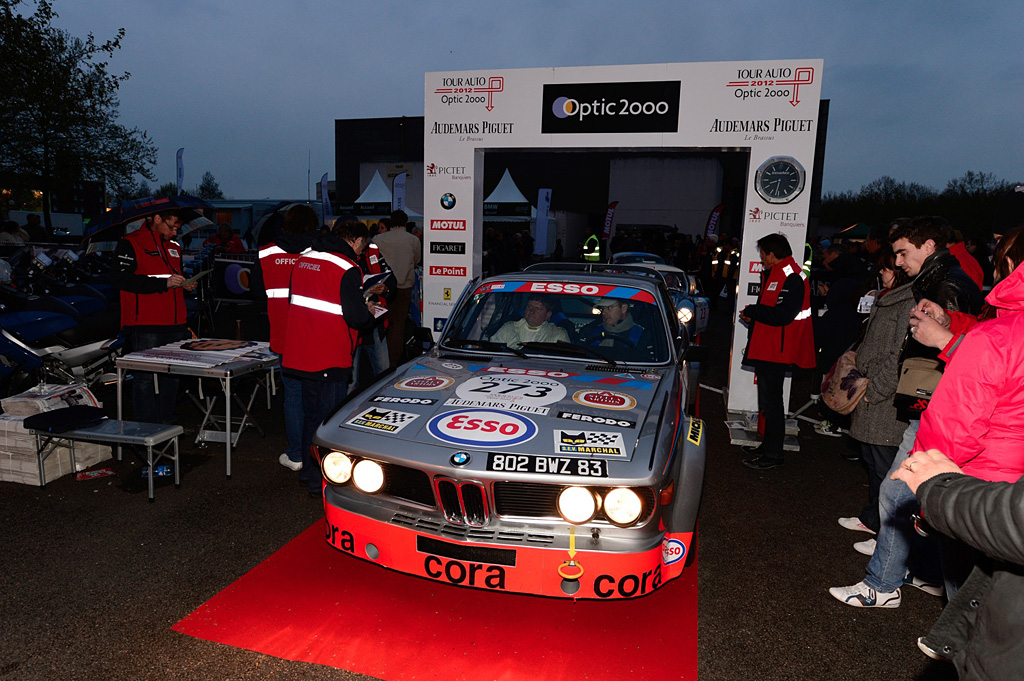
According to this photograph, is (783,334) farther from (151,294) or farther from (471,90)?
(151,294)

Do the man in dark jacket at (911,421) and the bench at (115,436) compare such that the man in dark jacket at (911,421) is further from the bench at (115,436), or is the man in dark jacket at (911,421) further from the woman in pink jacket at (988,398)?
the bench at (115,436)

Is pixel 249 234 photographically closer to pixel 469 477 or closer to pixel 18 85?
pixel 18 85

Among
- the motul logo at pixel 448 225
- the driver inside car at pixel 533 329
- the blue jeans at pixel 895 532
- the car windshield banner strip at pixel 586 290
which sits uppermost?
the motul logo at pixel 448 225

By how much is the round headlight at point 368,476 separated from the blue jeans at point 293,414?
192 cm

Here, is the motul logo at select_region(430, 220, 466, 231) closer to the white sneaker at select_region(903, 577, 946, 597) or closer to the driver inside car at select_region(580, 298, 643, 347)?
the driver inside car at select_region(580, 298, 643, 347)

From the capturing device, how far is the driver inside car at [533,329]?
4.11 m

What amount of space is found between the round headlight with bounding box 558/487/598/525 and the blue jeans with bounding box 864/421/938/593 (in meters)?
1.53

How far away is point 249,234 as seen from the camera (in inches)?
859

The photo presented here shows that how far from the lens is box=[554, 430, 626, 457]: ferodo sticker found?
8.70 feet

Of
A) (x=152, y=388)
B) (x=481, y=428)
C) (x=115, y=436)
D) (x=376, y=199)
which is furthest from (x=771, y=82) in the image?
(x=376, y=199)

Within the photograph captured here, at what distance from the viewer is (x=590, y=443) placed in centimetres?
272

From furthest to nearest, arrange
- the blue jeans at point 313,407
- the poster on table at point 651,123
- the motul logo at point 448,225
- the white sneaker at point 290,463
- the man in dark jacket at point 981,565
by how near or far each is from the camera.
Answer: the motul logo at point 448,225
the poster on table at point 651,123
the white sneaker at point 290,463
the blue jeans at point 313,407
the man in dark jacket at point 981,565

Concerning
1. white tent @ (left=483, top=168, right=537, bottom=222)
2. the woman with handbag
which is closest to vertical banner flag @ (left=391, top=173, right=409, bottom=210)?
white tent @ (left=483, top=168, right=537, bottom=222)

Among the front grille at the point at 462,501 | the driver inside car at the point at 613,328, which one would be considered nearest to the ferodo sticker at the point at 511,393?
the front grille at the point at 462,501
